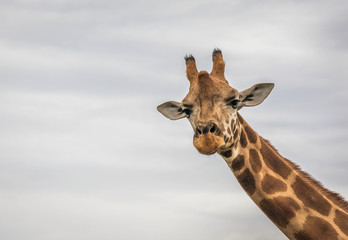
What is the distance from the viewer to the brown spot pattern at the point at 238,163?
487 inches

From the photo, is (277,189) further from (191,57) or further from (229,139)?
(191,57)

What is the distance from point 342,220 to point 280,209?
149cm

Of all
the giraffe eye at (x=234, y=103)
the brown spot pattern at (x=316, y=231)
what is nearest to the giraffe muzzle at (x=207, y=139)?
the giraffe eye at (x=234, y=103)

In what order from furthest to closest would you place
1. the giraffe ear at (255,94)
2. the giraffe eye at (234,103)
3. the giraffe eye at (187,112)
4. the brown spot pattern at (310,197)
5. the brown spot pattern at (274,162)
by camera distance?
the giraffe ear at (255,94)
the brown spot pattern at (274,162)
the giraffe eye at (187,112)
the giraffe eye at (234,103)
the brown spot pattern at (310,197)

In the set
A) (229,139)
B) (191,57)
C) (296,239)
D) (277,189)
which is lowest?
(296,239)

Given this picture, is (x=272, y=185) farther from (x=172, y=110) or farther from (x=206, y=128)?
(x=172, y=110)

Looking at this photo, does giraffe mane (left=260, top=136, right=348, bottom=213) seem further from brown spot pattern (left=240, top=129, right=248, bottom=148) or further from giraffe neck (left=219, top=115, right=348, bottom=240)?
brown spot pattern (left=240, top=129, right=248, bottom=148)

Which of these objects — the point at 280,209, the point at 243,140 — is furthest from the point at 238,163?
the point at 280,209

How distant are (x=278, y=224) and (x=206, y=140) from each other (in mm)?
2567

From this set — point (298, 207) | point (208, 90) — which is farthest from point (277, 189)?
point (208, 90)

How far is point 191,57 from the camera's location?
45.4 feet

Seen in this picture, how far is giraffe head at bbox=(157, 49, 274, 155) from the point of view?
11492mm

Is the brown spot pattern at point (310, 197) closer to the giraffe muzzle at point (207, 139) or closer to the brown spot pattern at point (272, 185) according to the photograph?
the brown spot pattern at point (272, 185)

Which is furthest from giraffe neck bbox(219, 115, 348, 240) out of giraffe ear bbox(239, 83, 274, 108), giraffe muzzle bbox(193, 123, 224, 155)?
giraffe muzzle bbox(193, 123, 224, 155)
